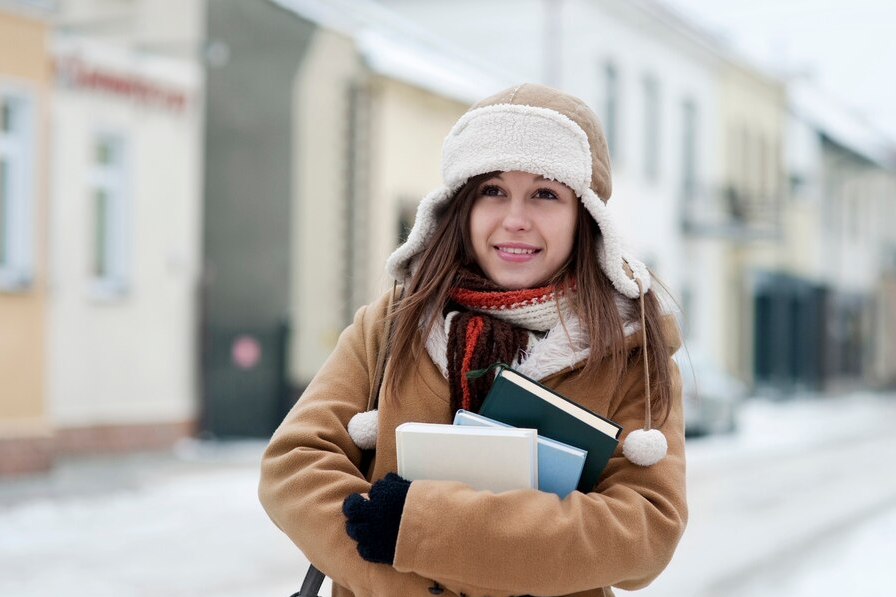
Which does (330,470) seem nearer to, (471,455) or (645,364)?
(471,455)

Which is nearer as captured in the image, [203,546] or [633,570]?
[633,570]

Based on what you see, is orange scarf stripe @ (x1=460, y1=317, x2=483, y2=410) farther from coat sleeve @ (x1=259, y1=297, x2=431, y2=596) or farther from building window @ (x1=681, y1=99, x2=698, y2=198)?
building window @ (x1=681, y1=99, x2=698, y2=198)

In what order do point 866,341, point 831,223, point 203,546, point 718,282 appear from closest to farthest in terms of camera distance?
point 203,546 → point 718,282 → point 831,223 → point 866,341

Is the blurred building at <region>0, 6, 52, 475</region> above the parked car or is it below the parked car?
above

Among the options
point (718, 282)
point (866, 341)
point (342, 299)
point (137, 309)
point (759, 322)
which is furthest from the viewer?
point (866, 341)

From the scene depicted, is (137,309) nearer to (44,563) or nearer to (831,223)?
(44,563)

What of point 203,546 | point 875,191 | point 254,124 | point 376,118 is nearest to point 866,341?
point 875,191

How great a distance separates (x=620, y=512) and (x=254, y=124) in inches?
482

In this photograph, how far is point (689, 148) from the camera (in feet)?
83.3

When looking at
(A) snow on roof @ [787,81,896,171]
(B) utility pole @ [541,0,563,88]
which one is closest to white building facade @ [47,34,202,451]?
(B) utility pole @ [541,0,563,88]

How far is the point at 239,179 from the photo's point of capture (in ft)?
43.7

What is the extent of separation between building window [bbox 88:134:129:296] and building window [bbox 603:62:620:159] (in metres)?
12.0

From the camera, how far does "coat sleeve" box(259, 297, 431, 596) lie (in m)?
1.79

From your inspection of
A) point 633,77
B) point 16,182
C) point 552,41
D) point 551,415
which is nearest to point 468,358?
point 551,415
